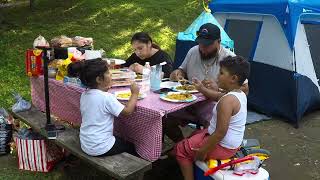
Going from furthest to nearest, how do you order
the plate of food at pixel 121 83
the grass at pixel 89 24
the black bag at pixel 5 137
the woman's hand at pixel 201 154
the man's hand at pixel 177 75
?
the grass at pixel 89 24 → the black bag at pixel 5 137 → the man's hand at pixel 177 75 → the plate of food at pixel 121 83 → the woman's hand at pixel 201 154

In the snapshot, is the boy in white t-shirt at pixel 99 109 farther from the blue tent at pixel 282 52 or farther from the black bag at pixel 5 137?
the blue tent at pixel 282 52

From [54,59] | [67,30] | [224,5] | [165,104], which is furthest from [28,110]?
[67,30]

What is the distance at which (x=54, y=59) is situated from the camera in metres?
4.35

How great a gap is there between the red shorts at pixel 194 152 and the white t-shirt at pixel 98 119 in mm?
576

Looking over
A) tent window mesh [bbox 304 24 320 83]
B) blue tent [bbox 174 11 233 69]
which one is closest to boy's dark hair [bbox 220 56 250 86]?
blue tent [bbox 174 11 233 69]

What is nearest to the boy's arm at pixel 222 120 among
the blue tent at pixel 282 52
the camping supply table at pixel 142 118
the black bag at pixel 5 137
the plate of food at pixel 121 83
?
the camping supply table at pixel 142 118

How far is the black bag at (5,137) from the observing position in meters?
4.51

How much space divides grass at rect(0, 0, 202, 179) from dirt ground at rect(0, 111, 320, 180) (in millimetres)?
2557

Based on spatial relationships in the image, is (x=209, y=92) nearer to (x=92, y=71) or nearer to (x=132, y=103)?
(x=132, y=103)

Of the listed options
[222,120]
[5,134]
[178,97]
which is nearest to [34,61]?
[5,134]

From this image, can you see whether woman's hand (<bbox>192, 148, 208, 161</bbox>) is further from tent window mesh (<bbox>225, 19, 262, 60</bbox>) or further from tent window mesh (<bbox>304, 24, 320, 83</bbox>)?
tent window mesh (<bbox>304, 24, 320, 83</bbox>)

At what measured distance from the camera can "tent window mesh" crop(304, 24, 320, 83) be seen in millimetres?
5984

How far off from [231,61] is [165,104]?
66 cm

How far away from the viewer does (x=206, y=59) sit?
4.05m
